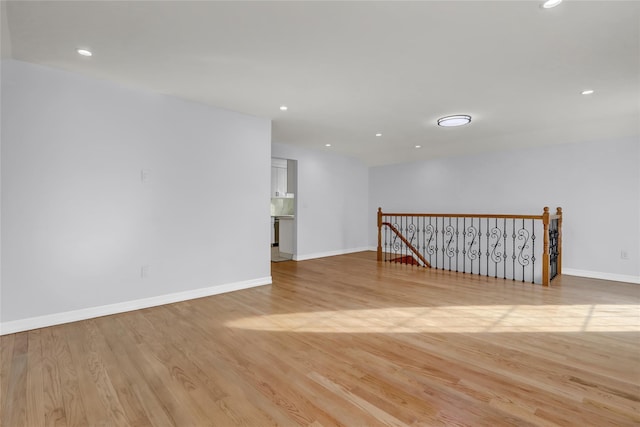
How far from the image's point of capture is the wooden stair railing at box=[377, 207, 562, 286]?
204 inches

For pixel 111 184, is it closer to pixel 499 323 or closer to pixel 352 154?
pixel 499 323

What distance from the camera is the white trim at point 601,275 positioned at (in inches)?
181

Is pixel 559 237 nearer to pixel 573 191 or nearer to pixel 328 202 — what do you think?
pixel 573 191

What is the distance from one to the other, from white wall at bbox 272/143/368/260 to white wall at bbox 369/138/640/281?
1875mm

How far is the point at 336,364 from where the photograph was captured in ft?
6.95

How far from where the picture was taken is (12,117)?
2.62m

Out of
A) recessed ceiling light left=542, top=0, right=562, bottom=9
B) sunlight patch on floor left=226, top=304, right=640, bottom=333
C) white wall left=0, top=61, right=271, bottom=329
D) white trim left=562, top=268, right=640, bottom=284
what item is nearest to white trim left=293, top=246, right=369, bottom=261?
white wall left=0, top=61, right=271, bottom=329

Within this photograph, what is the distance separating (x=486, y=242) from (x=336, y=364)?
211 inches

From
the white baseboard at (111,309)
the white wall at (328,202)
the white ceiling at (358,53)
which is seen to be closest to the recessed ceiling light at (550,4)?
the white ceiling at (358,53)

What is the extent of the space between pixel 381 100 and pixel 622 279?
4.76 metres

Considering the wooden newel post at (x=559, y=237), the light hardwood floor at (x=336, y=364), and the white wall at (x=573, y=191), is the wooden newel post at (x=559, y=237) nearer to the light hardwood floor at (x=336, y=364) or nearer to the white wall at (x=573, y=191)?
the white wall at (x=573, y=191)

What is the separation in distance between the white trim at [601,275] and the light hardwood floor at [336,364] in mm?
1583

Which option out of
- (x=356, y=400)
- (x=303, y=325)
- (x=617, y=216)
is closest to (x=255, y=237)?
(x=303, y=325)

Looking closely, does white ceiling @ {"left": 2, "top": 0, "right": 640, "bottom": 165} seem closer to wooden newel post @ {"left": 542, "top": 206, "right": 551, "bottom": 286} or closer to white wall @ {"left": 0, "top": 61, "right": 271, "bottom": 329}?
white wall @ {"left": 0, "top": 61, "right": 271, "bottom": 329}
